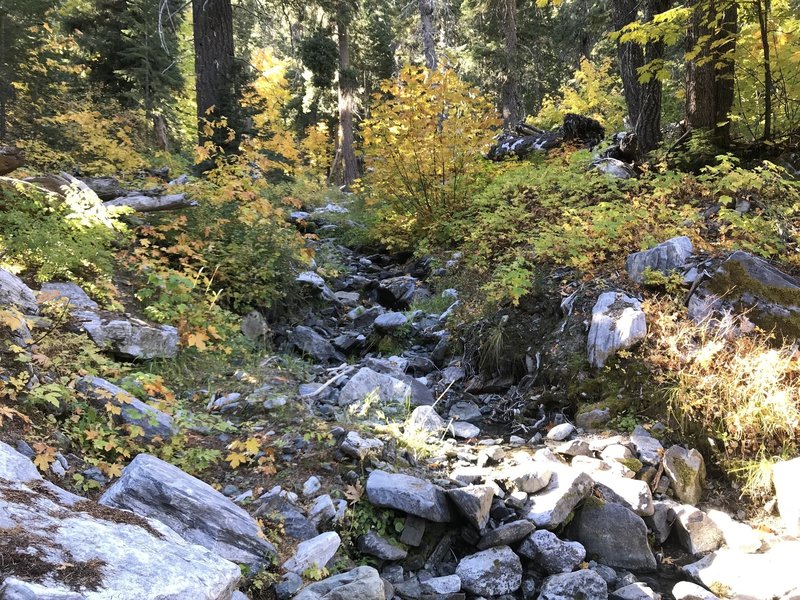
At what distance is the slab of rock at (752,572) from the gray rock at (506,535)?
121 cm

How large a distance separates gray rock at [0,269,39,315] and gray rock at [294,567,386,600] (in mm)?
3037

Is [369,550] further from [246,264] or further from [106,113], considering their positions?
[106,113]

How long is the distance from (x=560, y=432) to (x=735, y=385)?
1.50m

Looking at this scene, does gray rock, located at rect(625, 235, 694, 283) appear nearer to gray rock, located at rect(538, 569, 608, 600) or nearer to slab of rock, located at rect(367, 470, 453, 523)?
gray rock, located at rect(538, 569, 608, 600)

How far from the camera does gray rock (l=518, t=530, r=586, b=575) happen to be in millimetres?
3516

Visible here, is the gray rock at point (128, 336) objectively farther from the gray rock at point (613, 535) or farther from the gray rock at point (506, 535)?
the gray rock at point (613, 535)

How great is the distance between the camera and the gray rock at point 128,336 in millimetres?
4586

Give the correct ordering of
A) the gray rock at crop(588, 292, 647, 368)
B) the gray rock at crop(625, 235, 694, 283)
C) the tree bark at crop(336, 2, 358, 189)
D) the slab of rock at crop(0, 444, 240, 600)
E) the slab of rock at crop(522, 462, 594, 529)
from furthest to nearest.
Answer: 1. the tree bark at crop(336, 2, 358, 189)
2. the gray rock at crop(625, 235, 694, 283)
3. the gray rock at crop(588, 292, 647, 368)
4. the slab of rock at crop(522, 462, 594, 529)
5. the slab of rock at crop(0, 444, 240, 600)

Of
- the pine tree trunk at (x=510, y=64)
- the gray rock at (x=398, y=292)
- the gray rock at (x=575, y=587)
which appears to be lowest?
the gray rock at (x=575, y=587)

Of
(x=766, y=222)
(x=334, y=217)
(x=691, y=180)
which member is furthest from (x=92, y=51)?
(x=766, y=222)

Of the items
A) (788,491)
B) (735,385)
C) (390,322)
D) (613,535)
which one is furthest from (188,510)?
(390,322)

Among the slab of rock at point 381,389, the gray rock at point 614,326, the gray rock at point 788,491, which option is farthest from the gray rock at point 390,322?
the gray rock at point 788,491

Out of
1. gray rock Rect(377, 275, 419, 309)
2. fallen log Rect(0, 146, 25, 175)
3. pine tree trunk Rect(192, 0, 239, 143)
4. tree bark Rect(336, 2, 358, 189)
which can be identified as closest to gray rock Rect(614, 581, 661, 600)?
gray rock Rect(377, 275, 419, 309)

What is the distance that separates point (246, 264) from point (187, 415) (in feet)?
9.68
